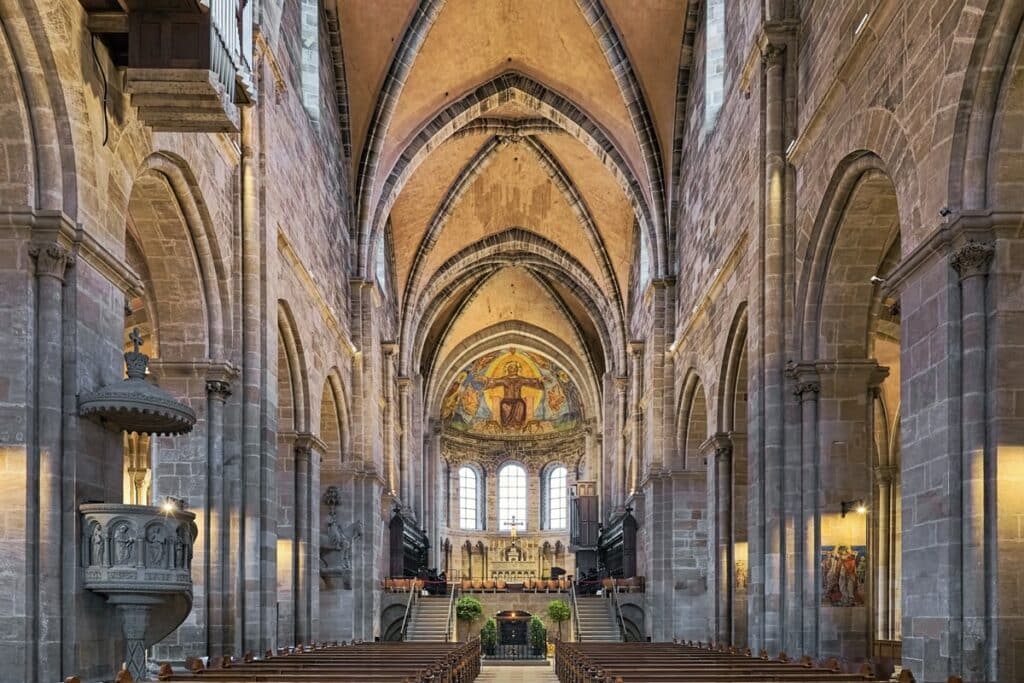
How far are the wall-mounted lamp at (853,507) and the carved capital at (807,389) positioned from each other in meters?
1.54

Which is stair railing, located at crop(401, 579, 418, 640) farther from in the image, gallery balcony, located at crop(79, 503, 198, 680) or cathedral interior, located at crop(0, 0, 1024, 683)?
gallery balcony, located at crop(79, 503, 198, 680)

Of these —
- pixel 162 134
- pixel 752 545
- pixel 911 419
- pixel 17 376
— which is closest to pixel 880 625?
pixel 752 545

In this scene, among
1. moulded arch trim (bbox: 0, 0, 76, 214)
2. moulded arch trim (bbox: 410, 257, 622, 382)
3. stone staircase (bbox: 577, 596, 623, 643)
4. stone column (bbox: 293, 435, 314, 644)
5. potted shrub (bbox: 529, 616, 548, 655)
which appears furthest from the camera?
moulded arch trim (bbox: 410, 257, 622, 382)

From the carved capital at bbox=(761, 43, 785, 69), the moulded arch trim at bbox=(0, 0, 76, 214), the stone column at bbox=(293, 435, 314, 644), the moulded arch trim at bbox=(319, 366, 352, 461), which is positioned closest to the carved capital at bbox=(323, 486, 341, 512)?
the moulded arch trim at bbox=(319, 366, 352, 461)

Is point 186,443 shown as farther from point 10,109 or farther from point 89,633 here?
point 10,109

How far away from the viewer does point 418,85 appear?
1229 inches

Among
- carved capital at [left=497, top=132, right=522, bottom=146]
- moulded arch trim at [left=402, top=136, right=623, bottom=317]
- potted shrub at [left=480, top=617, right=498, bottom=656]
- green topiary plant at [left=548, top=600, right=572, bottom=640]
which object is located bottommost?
potted shrub at [left=480, top=617, right=498, bottom=656]

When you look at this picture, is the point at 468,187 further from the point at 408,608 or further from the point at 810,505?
the point at 810,505

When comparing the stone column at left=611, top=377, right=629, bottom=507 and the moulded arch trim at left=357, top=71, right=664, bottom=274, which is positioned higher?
the moulded arch trim at left=357, top=71, right=664, bottom=274

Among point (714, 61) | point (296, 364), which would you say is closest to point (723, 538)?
point (296, 364)

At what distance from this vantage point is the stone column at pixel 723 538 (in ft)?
79.3

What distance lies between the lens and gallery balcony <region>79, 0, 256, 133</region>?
38.4ft

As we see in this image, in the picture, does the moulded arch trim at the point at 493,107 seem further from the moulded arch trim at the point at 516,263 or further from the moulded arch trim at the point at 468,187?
the moulded arch trim at the point at 516,263

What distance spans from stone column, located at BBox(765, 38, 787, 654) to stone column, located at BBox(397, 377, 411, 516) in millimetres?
26200
